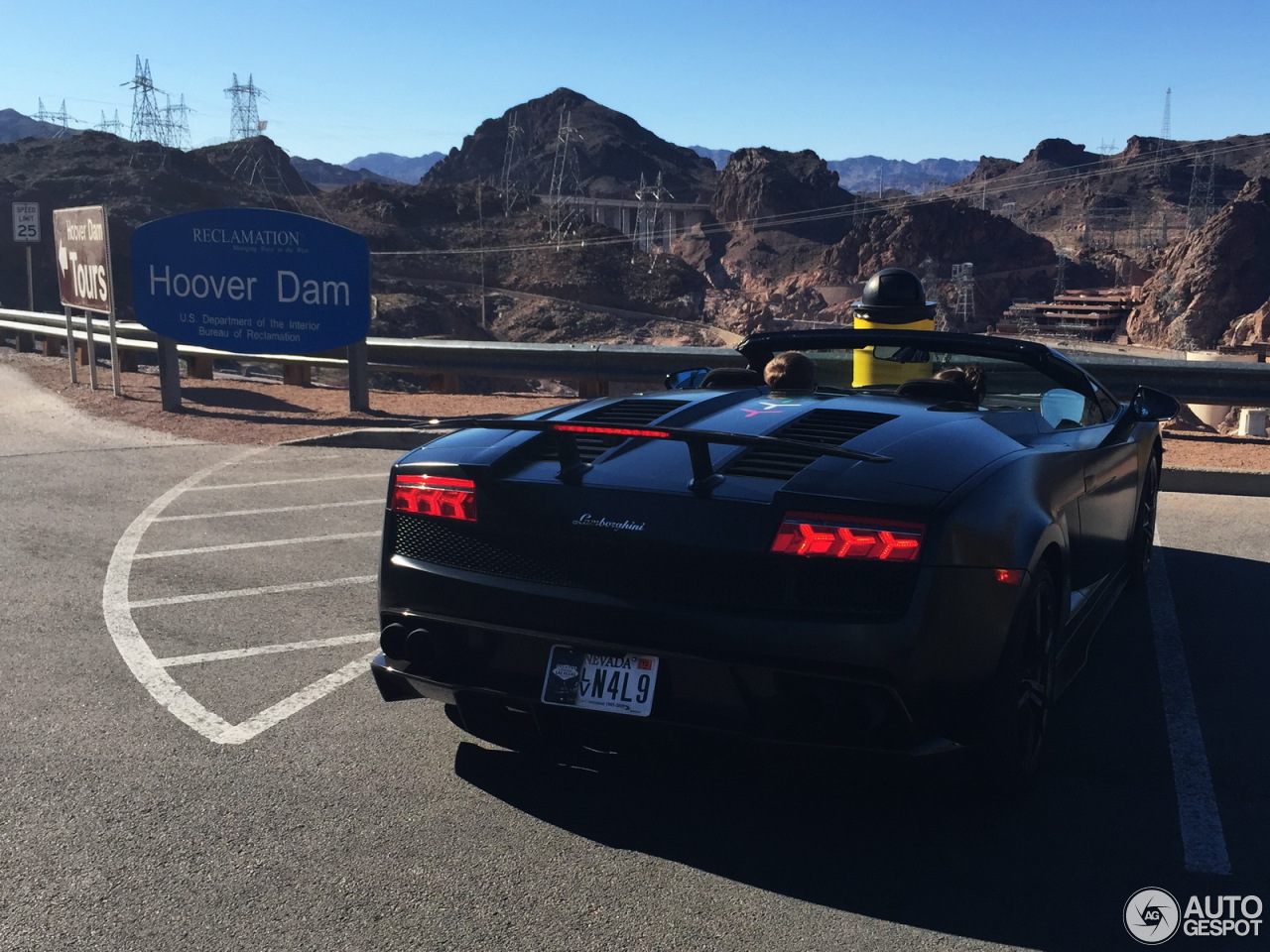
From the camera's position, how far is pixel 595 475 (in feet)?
11.0

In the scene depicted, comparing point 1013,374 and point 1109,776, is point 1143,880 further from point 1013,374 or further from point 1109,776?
point 1013,374

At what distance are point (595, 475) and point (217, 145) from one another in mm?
152802

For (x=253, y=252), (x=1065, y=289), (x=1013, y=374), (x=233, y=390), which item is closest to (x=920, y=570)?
(x=1013, y=374)

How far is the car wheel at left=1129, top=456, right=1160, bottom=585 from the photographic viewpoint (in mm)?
5809

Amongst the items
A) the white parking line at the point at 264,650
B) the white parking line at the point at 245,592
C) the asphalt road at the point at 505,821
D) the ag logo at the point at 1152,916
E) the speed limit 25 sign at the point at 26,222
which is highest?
the speed limit 25 sign at the point at 26,222

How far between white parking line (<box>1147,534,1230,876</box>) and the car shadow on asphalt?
46mm

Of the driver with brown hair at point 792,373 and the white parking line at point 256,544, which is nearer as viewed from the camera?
the driver with brown hair at point 792,373

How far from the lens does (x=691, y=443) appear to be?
3215 millimetres

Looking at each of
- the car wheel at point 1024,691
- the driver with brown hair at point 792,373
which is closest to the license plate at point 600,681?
the car wheel at point 1024,691

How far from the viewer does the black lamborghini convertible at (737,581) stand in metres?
3.00

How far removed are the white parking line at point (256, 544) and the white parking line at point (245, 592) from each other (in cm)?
93

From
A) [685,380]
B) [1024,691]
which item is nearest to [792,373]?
[685,380]

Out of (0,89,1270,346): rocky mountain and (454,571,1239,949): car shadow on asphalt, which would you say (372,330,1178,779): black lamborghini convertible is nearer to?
(454,571,1239,949): car shadow on asphalt

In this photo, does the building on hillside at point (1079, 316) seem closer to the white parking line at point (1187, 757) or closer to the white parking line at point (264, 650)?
the white parking line at point (1187, 757)
